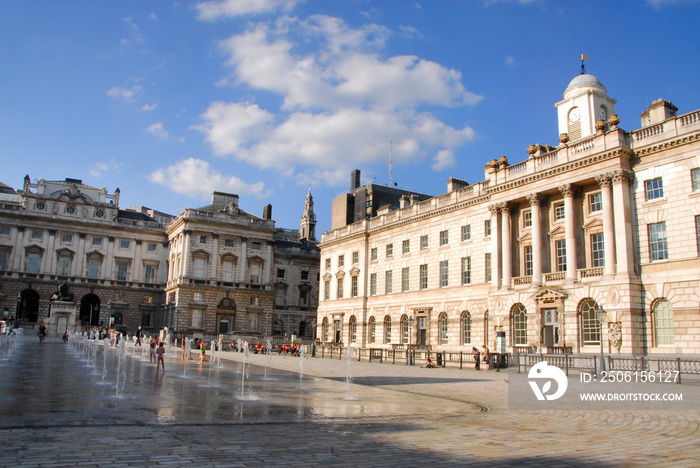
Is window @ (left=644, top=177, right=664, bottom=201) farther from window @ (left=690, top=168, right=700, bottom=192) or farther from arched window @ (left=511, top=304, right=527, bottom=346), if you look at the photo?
arched window @ (left=511, top=304, right=527, bottom=346)

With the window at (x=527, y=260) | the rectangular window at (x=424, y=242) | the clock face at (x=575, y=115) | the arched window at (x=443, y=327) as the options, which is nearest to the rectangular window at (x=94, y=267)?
the rectangular window at (x=424, y=242)

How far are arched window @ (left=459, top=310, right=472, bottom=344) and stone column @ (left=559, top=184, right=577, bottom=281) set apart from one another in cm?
1110

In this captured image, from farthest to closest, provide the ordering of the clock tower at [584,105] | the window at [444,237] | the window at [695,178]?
the window at [444,237], the clock tower at [584,105], the window at [695,178]

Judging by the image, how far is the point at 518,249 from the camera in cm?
4188

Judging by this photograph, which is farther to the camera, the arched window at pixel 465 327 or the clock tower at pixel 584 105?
the arched window at pixel 465 327

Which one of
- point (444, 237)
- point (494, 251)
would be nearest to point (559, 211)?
point (494, 251)

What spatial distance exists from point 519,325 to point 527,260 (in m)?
4.77

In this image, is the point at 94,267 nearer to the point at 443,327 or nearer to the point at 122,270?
the point at 122,270

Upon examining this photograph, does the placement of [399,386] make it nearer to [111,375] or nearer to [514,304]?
[111,375]

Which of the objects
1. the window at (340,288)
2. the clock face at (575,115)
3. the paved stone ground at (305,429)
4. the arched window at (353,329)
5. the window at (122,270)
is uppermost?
the clock face at (575,115)

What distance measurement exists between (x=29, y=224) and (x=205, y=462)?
78835 millimetres

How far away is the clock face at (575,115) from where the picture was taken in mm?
45875

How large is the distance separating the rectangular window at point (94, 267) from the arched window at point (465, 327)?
182 ft

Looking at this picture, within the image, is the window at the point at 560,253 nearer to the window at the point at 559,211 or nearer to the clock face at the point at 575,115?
the window at the point at 559,211
